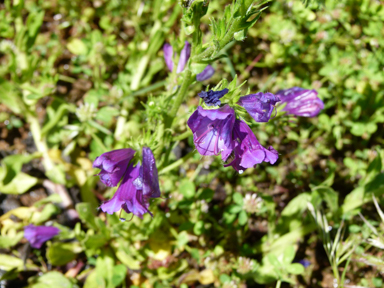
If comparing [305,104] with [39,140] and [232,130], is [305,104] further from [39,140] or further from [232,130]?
[39,140]

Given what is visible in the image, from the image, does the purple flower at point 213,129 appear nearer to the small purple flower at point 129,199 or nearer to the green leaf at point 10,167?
the small purple flower at point 129,199

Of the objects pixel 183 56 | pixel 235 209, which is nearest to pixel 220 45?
pixel 183 56

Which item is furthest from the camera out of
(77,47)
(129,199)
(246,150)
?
(77,47)

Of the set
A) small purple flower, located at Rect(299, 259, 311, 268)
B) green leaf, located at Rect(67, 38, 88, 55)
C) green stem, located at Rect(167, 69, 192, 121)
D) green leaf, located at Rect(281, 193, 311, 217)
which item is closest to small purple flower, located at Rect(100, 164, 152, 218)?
green stem, located at Rect(167, 69, 192, 121)

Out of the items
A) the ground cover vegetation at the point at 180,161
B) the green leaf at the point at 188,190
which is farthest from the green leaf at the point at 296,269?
the green leaf at the point at 188,190

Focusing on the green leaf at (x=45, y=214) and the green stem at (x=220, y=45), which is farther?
the green leaf at (x=45, y=214)

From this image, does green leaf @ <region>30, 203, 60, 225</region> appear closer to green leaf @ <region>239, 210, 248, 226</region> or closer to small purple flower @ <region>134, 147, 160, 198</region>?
small purple flower @ <region>134, 147, 160, 198</region>
